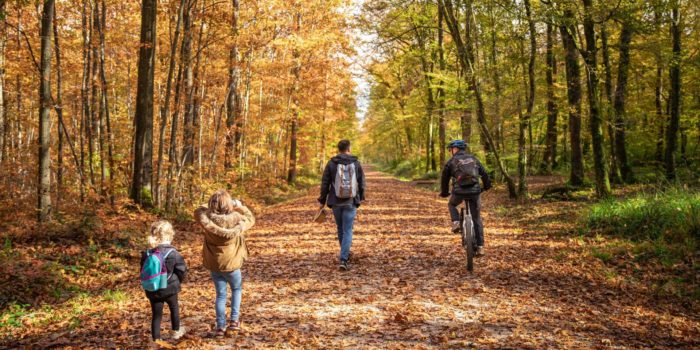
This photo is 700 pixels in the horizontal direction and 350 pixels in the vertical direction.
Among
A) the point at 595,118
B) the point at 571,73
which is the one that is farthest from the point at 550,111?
the point at 595,118

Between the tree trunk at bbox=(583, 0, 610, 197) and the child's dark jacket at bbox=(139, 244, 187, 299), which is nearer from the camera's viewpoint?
the child's dark jacket at bbox=(139, 244, 187, 299)

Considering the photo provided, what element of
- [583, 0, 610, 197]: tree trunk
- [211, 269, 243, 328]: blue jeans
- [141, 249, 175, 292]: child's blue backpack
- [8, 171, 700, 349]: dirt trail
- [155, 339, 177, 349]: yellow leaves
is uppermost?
[583, 0, 610, 197]: tree trunk

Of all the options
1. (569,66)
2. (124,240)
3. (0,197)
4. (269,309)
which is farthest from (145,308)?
(569,66)

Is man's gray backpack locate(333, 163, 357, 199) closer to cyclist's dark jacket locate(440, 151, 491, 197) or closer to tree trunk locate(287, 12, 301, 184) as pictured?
cyclist's dark jacket locate(440, 151, 491, 197)

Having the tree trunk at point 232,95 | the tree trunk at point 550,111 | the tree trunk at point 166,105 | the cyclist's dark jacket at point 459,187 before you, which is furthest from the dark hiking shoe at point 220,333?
the tree trunk at point 550,111

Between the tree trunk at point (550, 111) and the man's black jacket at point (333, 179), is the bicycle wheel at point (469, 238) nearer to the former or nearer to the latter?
the man's black jacket at point (333, 179)

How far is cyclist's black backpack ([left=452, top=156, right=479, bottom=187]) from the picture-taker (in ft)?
25.2

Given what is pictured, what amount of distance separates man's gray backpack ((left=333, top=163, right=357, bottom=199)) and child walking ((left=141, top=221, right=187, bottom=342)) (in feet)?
11.5

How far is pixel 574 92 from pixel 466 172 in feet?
31.7

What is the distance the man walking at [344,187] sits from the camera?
25.0 feet

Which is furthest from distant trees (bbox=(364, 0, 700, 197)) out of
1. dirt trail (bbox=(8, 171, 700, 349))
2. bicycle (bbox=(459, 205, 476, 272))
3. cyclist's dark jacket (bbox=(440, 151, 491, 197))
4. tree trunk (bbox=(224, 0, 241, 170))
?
bicycle (bbox=(459, 205, 476, 272))

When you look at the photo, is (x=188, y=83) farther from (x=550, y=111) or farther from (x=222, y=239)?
(x=550, y=111)

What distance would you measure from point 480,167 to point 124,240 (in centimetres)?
726

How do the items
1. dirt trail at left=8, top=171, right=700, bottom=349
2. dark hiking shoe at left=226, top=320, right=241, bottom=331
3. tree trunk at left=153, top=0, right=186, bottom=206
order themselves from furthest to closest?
tree trunk at left=153, top=0, right=186, bottom=206
dark hiking shoe at left=226, top=320, right=241, bottom=331
dirt trail at left=8, top=171, right=700, bottom=349
